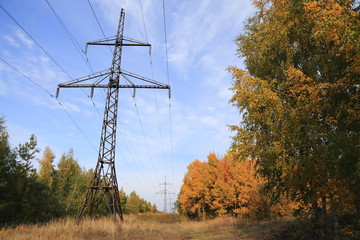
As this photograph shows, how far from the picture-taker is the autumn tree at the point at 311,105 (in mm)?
6117

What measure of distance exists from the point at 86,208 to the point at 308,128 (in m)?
13.2

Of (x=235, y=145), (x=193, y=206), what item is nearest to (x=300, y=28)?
(x=235, y=145)

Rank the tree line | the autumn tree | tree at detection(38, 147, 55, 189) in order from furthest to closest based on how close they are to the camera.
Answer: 1. tree at detection(38, 147, 55, 189)
2. the tree line
3. the autumn tree

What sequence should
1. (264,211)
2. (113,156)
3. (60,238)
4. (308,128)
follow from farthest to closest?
1. (264,211)
2. (113,156)
3. (60,238)
4. (308,128)

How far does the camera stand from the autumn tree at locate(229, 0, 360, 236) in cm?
612

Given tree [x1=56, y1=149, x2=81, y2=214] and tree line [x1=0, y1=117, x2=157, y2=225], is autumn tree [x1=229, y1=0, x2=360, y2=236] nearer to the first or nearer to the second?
tree line [x1=0, y1=117, x2=157, y2=225]

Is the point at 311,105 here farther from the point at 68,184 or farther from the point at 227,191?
the point at 68,184

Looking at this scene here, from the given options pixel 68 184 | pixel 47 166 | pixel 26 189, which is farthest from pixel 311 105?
pixel 68 184

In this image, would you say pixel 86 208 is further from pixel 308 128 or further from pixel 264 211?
pixel 264 211

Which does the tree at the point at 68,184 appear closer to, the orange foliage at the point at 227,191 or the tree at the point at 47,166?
the tree at the point at 47,166

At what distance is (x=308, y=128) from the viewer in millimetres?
6871

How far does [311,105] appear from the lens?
268 inches

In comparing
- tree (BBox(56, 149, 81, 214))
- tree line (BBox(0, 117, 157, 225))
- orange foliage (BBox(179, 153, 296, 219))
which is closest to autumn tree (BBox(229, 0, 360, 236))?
orange foliage (BBox(179, 153, 296, 219))

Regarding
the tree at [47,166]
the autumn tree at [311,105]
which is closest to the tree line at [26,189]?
the tree at [47,166]
